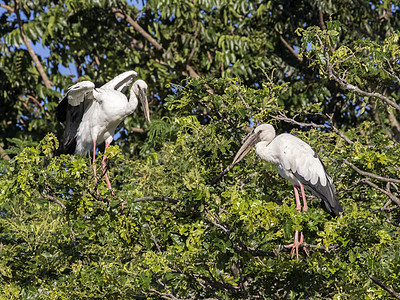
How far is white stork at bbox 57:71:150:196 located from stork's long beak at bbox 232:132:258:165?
192cm

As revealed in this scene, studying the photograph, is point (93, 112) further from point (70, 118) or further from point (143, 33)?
point (143, 33)

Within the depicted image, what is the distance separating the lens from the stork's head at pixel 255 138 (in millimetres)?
5281

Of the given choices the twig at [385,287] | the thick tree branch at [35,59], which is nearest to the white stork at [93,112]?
the thick tree branch at [35,59]

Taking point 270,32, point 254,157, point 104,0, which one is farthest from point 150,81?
point 254,157

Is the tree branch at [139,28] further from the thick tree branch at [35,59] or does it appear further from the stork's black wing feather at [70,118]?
the stork's black wing feather at [70,118]

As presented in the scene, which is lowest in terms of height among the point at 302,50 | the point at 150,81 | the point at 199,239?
the point at 150,81

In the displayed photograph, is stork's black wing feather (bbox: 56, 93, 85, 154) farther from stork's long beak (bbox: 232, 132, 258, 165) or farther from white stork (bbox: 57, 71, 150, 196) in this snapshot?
stork's long beak (bbox: 232, 132, 258, 165)

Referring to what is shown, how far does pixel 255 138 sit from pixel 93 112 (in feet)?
7.24

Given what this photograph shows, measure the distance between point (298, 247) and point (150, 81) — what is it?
Answer: 4.86 meters

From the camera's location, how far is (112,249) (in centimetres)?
579

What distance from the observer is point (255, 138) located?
5.66m

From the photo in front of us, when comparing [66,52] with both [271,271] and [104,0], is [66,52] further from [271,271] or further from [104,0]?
[271,271]

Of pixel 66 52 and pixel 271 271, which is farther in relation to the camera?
pixel 66 52

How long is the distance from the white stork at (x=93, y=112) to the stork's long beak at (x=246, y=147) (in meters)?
1.92
